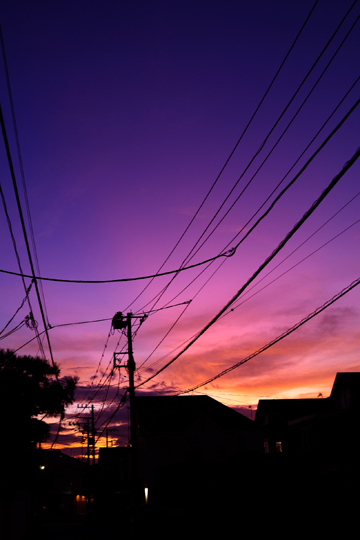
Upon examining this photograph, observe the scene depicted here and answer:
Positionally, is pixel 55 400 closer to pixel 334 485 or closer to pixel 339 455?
pixel 334 485

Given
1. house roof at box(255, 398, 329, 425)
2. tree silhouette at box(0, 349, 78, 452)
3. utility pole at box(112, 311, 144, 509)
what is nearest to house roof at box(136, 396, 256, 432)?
house roof at box(255, 398, 329, 425)

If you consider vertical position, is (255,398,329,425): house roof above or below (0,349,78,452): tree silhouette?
above

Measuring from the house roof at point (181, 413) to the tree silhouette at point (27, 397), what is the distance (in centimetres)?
3035

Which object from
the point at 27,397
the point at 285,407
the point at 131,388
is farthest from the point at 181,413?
the point at 27,397

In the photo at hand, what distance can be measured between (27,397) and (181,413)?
1400 inches

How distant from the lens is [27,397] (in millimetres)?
17438

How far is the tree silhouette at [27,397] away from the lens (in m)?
16.8

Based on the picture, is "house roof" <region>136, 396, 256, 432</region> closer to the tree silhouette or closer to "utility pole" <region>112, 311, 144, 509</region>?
"utility pole" <region>112, 311, 144, 509</region>

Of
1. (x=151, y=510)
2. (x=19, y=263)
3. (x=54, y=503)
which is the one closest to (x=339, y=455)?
(x=151, y=510)

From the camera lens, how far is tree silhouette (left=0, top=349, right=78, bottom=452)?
659 inches

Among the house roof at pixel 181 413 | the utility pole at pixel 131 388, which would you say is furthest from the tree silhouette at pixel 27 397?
the house roof at pixel 181 413

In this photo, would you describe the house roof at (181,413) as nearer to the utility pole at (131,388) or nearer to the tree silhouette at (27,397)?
the utility pole at (131,388)

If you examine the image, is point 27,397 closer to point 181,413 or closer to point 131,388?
point 131,388

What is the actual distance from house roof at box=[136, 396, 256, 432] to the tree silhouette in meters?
30.3
